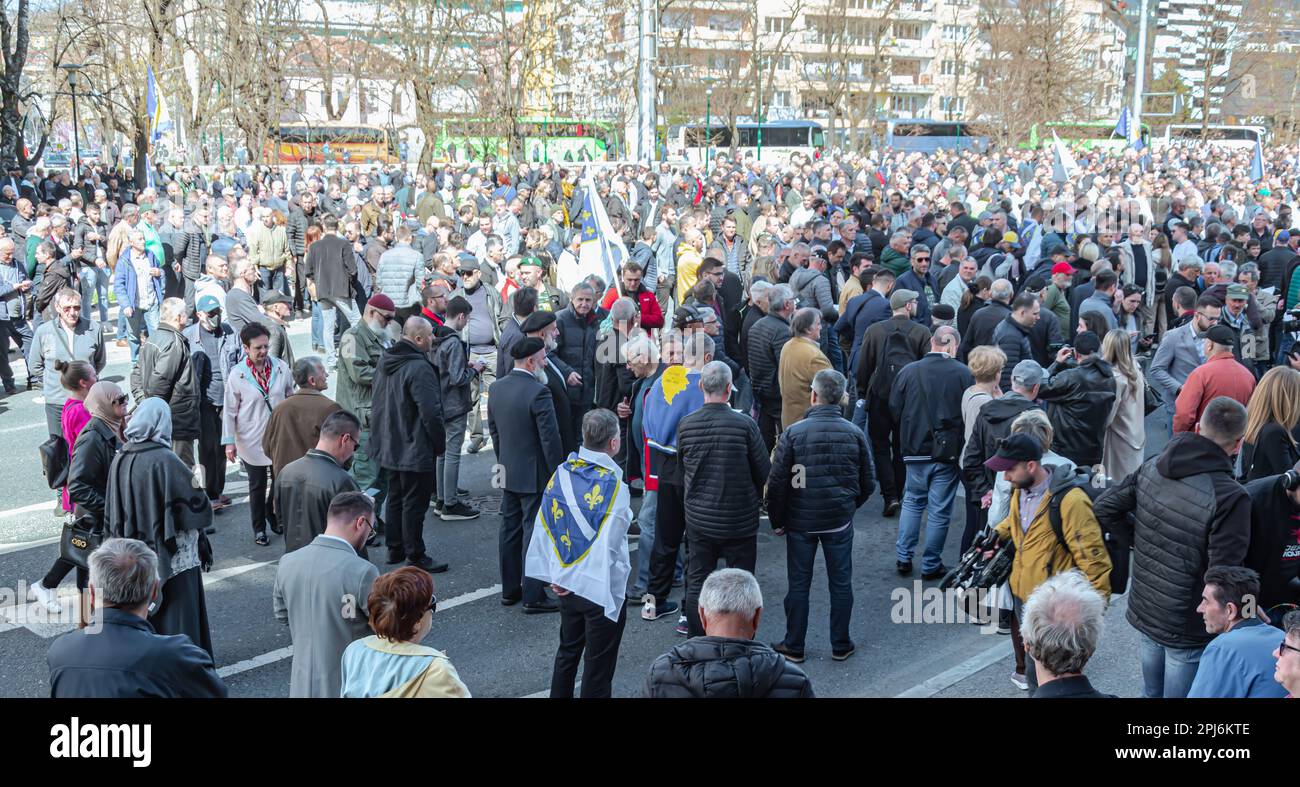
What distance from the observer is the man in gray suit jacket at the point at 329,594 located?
505 centimetres

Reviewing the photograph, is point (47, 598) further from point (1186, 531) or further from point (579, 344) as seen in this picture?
point (1186, 531)

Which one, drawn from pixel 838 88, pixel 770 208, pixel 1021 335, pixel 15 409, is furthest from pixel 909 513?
pixel 838 88

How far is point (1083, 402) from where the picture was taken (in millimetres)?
7988

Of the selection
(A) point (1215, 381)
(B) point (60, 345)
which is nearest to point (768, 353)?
(A) point (1215, 381)

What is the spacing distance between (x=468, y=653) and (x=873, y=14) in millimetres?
64434

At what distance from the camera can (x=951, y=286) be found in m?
11.8

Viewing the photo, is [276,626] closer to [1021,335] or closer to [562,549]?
[562,549]

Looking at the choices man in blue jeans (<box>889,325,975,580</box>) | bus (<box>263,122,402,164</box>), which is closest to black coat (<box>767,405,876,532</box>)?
man in blue jeans (<box>889,325,975,580</box>)

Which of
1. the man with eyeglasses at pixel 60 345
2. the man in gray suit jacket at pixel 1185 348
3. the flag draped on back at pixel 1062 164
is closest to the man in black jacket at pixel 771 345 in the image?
the man in gray suit jacket at pixel 1185 348

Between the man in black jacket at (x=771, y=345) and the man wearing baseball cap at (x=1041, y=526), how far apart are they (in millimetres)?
4036

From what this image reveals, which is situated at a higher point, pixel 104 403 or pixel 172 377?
pixel 104 403

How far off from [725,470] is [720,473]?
0.04 metres

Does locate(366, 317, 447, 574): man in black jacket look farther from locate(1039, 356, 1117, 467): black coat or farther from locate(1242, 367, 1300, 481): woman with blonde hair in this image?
locate(1242, 367, 1300, 481): woman with blonde hair

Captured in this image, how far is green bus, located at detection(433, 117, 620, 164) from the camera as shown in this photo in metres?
36.7
